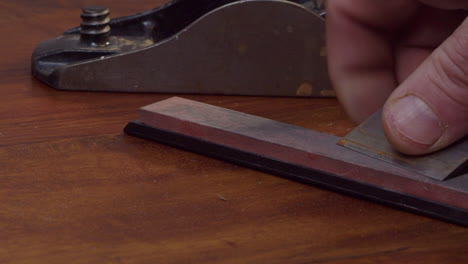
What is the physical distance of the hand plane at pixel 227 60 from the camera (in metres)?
0.98

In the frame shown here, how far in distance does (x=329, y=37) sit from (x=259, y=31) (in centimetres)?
23

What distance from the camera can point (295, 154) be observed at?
0.66m

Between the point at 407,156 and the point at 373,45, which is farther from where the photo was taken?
the point at 373,45

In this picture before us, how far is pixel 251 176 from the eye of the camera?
67 cm

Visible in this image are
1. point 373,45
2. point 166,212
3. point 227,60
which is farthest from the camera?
point 227,60

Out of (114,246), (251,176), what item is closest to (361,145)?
(251,176)

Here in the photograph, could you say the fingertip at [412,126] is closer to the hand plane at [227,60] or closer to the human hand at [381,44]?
the human hand at [381,44]

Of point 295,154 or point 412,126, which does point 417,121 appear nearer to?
point 412,126

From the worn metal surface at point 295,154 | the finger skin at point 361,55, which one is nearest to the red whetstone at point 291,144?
the worn metal surface at point 295,154

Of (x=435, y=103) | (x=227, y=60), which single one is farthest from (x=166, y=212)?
(x=227, y=60)

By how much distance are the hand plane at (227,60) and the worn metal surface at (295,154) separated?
20cm

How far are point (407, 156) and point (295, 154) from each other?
0.10 metres

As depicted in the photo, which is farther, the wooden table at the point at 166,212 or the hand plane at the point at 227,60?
the hand plane at the point at 227,60

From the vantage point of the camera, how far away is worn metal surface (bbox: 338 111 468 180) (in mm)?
605
